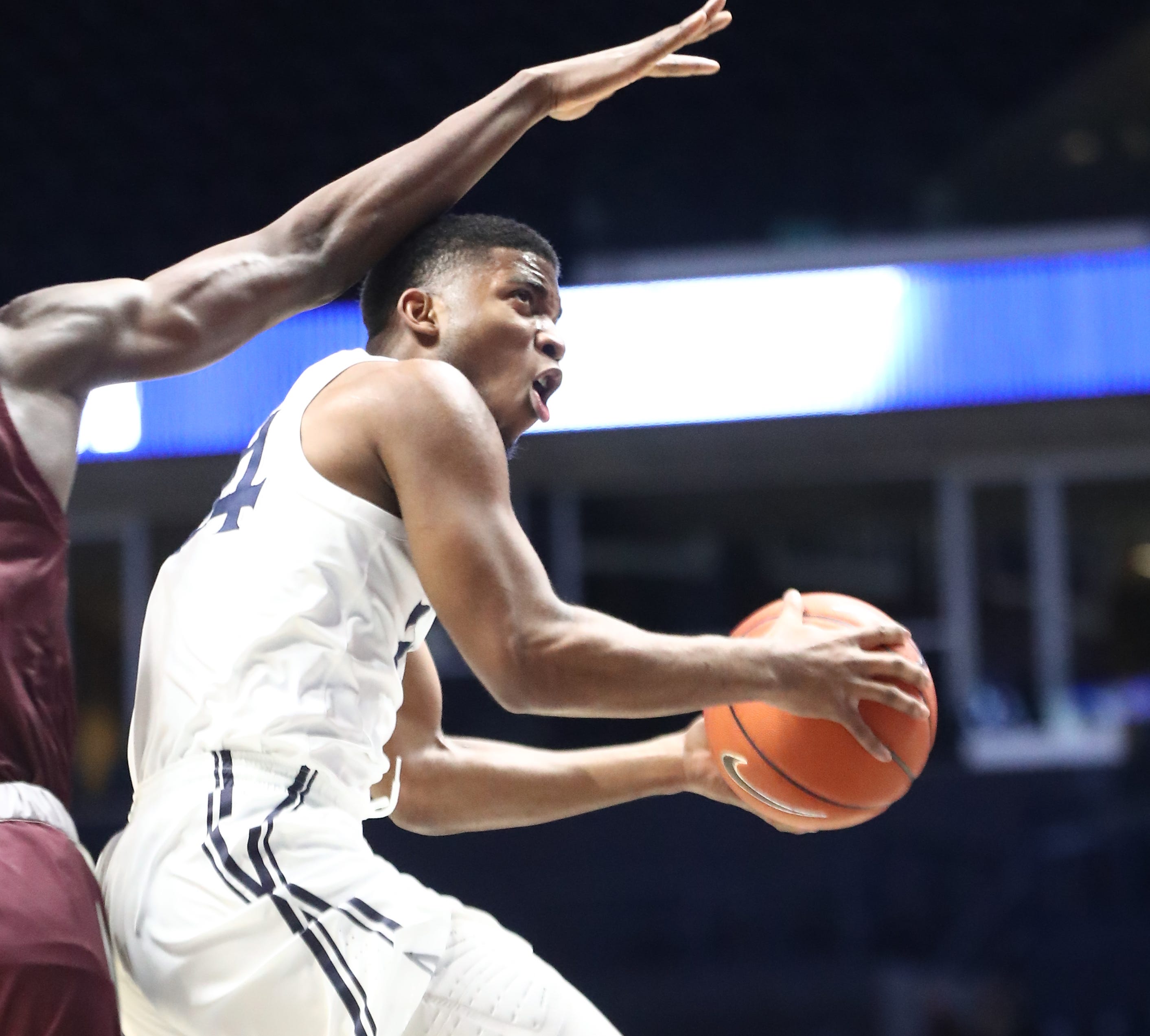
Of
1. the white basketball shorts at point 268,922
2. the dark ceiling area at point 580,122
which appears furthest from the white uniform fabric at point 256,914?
the dark ceiling area at point 580,122

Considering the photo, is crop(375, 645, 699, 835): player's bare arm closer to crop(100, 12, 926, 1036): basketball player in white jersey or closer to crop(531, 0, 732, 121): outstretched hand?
crop(100, 12, 926, 1036): basketball player in white jersey

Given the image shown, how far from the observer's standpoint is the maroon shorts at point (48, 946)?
4.25 feet

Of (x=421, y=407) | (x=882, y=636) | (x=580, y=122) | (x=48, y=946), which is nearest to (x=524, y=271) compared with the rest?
(x=421, y=407)

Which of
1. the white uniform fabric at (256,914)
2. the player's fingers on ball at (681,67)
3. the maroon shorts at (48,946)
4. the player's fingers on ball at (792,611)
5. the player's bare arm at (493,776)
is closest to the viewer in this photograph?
the maroon shorts at (48,946)

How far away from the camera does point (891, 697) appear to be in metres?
1.57

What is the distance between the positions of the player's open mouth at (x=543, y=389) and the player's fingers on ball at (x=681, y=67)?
572 millimetres

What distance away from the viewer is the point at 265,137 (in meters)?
8.38

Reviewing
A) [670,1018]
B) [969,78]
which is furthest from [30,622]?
[969,78]

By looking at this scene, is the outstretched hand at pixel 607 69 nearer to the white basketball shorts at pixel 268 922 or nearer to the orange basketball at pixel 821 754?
the orange basketball at pixel 821 754

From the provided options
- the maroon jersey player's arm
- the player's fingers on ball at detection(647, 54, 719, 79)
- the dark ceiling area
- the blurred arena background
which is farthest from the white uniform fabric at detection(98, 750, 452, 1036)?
the dark ceiling area

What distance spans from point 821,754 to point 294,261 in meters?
0.93

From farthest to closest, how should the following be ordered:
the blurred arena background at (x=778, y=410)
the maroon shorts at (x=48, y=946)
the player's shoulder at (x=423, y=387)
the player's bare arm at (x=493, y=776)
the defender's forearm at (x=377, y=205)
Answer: the blurred arena background at (x=778, y=410), the player's bare arm at (x=493, y=776), the defender's forearm at (x=377, y=205), the player's shoulder at (x=423, y=387), the maroon shorts at (x=48, y=946)

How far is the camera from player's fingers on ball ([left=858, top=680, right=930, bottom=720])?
5.13 ft

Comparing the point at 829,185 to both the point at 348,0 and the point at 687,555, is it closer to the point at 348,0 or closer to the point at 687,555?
the point at 687,555
